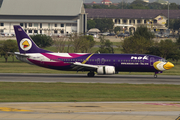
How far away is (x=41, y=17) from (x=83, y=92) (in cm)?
12347

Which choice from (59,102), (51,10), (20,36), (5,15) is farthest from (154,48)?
(5,15)

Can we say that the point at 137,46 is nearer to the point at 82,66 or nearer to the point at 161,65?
the point at 161,65

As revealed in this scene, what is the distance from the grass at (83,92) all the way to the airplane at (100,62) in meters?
8.12

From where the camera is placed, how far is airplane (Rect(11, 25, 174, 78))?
155 feet

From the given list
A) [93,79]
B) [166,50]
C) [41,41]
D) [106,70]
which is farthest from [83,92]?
[41,41]

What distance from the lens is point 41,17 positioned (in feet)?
500

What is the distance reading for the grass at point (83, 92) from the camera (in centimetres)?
2986

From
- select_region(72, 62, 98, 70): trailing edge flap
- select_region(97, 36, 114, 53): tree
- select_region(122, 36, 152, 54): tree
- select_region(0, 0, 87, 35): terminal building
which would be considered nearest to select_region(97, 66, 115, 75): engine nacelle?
select_region(72, 62, 98, 70): trailing edge flap

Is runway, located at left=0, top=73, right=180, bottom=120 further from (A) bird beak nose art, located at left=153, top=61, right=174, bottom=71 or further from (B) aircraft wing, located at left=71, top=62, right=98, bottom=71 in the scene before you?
(B) aircraft wing, located at left=71, top=62, right=98, bottom=71

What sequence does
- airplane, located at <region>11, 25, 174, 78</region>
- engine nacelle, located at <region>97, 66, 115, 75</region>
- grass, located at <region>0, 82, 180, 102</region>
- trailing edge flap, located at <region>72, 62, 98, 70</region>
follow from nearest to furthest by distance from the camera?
grass, located at <region>0, 82, 180, 102</region>
engine nacelle, located at <region>97, 66, 115, 75</region>
trailing edge flap, located at <region>72, 62, 98, 70</region>
airplane, located at <region>11, 25, 174, 78</region>

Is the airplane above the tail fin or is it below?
below

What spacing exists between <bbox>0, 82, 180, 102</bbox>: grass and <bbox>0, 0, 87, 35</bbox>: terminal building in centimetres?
11434

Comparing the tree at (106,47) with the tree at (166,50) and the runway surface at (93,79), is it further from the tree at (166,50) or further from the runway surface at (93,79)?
the runway surface at (93,79)

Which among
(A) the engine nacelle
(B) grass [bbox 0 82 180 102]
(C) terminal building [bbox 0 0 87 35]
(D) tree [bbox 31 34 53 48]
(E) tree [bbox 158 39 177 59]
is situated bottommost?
(B) grass [bbox 0 82 180 102]
